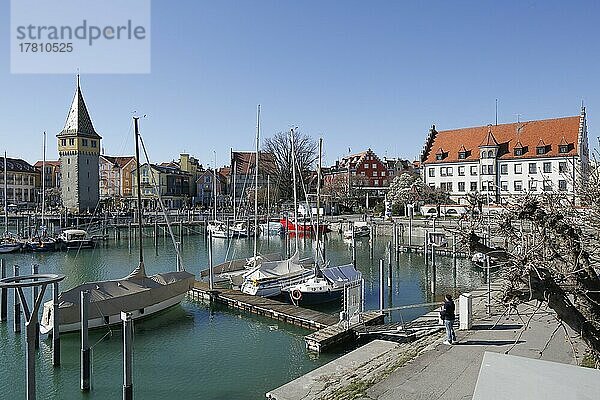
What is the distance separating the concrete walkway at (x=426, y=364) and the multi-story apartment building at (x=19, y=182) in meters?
101

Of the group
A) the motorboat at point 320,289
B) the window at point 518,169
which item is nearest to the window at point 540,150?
the window at point 518,169

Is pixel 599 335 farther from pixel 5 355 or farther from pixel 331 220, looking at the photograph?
pixel 331 220

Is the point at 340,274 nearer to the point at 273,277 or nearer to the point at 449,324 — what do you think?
the point at 273,277

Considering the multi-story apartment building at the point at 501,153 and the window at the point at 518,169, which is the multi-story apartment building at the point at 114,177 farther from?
the window at the point at 518,169

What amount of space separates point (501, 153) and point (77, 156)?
58535mm

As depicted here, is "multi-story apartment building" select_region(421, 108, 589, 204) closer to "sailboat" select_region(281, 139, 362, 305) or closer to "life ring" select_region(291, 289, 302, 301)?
"sailboat" select_region(281, 139, 362, 305)

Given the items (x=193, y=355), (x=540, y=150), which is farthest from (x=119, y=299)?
(x=540, y=150)

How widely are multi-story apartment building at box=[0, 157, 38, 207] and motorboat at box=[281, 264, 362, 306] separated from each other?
300ft

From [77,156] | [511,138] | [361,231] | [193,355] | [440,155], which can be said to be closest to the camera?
[193,355]

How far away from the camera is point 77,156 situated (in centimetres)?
7506

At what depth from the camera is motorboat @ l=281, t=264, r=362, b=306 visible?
22641 millimetres

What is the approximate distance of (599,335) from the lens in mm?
7754

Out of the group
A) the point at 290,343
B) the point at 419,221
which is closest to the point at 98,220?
the point at 419,221

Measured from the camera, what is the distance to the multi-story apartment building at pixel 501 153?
59.8 meters
